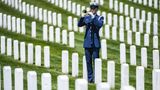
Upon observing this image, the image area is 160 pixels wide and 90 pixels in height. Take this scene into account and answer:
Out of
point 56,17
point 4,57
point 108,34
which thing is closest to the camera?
point 4,57

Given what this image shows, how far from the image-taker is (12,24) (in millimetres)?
15188

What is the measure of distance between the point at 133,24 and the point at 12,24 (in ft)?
12.7

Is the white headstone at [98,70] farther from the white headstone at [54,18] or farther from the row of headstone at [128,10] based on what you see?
the row of headstone at [128,10]

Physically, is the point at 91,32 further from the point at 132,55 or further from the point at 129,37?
the point at 129,37

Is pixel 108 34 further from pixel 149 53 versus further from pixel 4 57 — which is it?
pixel 4 57

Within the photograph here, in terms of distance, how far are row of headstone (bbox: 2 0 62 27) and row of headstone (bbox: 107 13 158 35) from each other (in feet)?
5.77

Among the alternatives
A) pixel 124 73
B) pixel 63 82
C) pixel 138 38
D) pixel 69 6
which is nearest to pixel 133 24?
pixel 138 38

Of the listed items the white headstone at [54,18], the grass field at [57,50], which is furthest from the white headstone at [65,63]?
the white headstone at [54,18]

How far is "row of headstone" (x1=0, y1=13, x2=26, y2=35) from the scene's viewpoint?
15047 millimetres

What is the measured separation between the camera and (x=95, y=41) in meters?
10.1

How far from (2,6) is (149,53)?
682 centimetres

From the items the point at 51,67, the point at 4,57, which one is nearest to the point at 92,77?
the point at 51,67

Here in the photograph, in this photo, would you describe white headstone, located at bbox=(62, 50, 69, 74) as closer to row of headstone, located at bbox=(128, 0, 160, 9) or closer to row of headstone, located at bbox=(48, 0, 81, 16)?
row of headstone, located at bbox=(48, 0, 81, 16)

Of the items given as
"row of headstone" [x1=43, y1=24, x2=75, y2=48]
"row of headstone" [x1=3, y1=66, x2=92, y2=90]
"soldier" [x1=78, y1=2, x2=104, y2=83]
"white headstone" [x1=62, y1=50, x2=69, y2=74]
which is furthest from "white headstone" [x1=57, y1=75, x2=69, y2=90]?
"row of headstone" [x1=43, y1=24, x2=75, y2=48]
